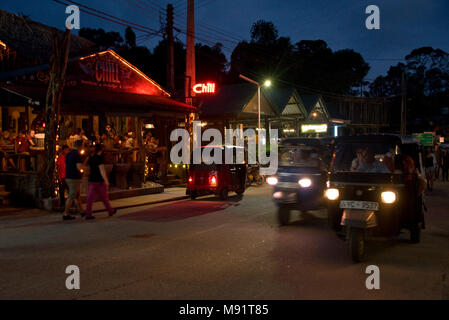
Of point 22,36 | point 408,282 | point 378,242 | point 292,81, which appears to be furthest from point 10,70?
point 292,81

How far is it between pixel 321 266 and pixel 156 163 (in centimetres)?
1517

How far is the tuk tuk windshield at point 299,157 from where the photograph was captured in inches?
423

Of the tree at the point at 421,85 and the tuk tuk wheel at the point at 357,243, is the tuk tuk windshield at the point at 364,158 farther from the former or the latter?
the tree at the point at 421,85

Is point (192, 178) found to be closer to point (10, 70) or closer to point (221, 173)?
point (221, 173)

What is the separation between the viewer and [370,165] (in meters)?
8.15

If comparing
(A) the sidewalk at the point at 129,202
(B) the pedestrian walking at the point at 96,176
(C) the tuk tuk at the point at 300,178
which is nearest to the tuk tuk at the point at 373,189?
(C) the tuk tuk at the point at 300,178

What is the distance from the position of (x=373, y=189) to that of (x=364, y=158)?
111cm

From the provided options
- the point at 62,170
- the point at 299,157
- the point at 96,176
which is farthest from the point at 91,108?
the point at 299,157

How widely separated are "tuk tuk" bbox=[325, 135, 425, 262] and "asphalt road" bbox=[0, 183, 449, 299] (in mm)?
506

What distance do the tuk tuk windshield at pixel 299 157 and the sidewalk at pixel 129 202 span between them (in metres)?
6.14

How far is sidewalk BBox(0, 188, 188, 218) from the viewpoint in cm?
1312

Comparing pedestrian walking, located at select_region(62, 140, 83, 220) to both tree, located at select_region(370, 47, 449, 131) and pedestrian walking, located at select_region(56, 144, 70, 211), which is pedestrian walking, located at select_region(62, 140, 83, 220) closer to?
pedestrian walking, located at select_region(56, 144, 70, 211)

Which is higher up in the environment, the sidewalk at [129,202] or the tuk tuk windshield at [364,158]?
the tuk tuk windshield at [364,158]

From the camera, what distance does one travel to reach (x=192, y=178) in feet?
51.9
